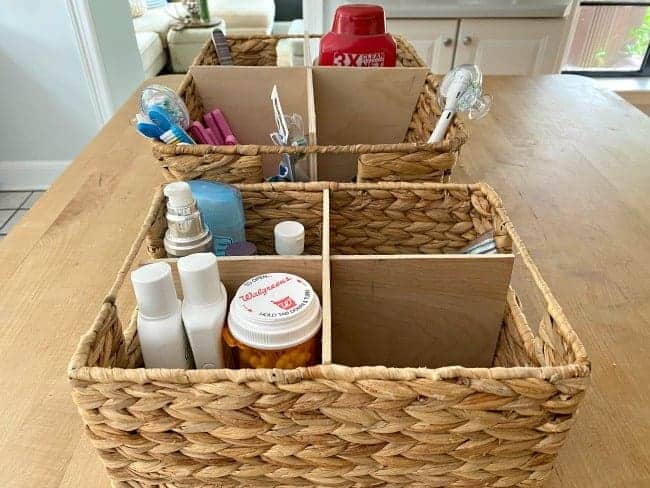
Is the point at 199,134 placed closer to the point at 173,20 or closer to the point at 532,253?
the point at 532,253

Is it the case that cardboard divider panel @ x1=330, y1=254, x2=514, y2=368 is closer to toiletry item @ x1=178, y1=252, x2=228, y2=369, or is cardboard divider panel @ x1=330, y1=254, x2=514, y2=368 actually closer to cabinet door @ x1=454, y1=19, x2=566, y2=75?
toiletry item @ x1=178, y1=252, x2=228, y2=369

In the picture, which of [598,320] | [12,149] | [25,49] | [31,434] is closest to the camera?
[31,434]

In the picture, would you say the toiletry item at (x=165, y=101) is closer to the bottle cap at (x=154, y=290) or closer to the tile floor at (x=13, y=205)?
the bottle cap at (x=154, y=290)

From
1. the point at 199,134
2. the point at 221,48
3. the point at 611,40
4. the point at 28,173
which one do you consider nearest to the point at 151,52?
the point at 28,173

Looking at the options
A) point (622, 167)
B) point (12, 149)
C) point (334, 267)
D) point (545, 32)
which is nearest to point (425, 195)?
point (334, 267)

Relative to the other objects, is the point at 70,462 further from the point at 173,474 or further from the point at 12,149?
the point at 12,149

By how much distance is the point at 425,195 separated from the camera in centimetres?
52

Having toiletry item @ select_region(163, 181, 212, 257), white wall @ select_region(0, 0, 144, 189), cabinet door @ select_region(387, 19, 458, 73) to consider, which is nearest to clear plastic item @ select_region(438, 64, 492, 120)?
toiletry item @ select_region(163, 181, 212, 257)

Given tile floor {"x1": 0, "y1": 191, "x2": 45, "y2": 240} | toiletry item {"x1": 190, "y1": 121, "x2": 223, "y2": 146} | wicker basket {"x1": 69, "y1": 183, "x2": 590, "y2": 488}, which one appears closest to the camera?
wicker basket {"x1": 69, "y1": 183, "x2": 590, "y2": 488}

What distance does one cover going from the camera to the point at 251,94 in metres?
0.79

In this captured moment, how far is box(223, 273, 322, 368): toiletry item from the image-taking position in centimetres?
34

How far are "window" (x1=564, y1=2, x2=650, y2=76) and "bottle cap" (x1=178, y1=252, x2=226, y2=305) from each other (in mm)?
2251

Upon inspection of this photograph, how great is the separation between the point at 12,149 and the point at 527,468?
7.31ft

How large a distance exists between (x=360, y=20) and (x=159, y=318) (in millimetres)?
593
